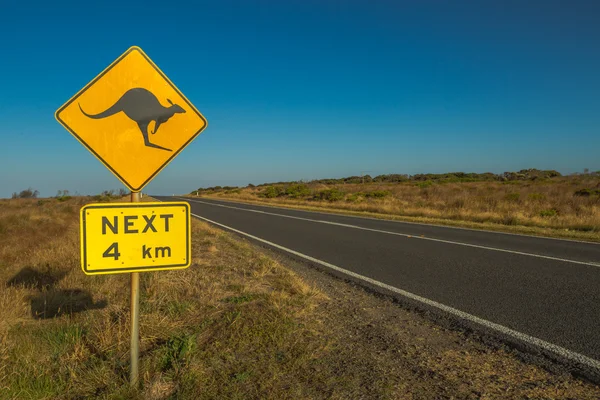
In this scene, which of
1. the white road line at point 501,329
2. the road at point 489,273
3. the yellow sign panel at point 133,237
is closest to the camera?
the yellow sign panel at point 133,237

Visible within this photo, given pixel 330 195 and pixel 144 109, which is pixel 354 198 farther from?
pixel 144 109

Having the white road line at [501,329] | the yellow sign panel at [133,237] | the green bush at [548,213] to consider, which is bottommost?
the white road line at [501,329]

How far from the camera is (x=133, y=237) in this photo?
8.89ft

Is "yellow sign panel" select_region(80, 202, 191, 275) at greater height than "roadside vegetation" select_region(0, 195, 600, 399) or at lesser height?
greater

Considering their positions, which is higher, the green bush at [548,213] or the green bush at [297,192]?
the green bush at [297,192]

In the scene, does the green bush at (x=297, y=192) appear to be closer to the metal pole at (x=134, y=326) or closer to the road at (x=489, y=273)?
the road at (x=489, y=273)

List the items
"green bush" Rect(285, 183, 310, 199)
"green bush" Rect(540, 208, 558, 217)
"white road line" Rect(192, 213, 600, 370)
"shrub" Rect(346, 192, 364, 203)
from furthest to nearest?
"green bush" Rect(285, 183, 310, 199), "shrub" Rect(346, 192, 364, 203), "green bush" Rect(540, 208, 558, 217), "white road line" Rect(192, 213, 600, 370)

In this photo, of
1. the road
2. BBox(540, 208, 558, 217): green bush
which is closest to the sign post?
the road

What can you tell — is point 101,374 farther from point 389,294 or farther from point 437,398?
point 389,294

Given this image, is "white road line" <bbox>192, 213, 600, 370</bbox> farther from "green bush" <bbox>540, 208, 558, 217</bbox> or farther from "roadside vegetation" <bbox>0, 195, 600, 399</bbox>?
"green bush" <bbox>540, 208, 558, 217</bbox>

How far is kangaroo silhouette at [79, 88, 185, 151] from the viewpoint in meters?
2.71

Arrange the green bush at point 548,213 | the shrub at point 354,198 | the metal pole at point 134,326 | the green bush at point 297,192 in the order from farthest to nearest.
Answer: the green bush at point 297,192 → the shrub at point 354,198 → the green bush at point 548,213 → the metal pole at point 134,326

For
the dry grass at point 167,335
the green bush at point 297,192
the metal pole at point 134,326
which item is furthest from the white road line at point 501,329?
the green bush at point 297,192

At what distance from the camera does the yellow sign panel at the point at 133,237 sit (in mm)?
2613
